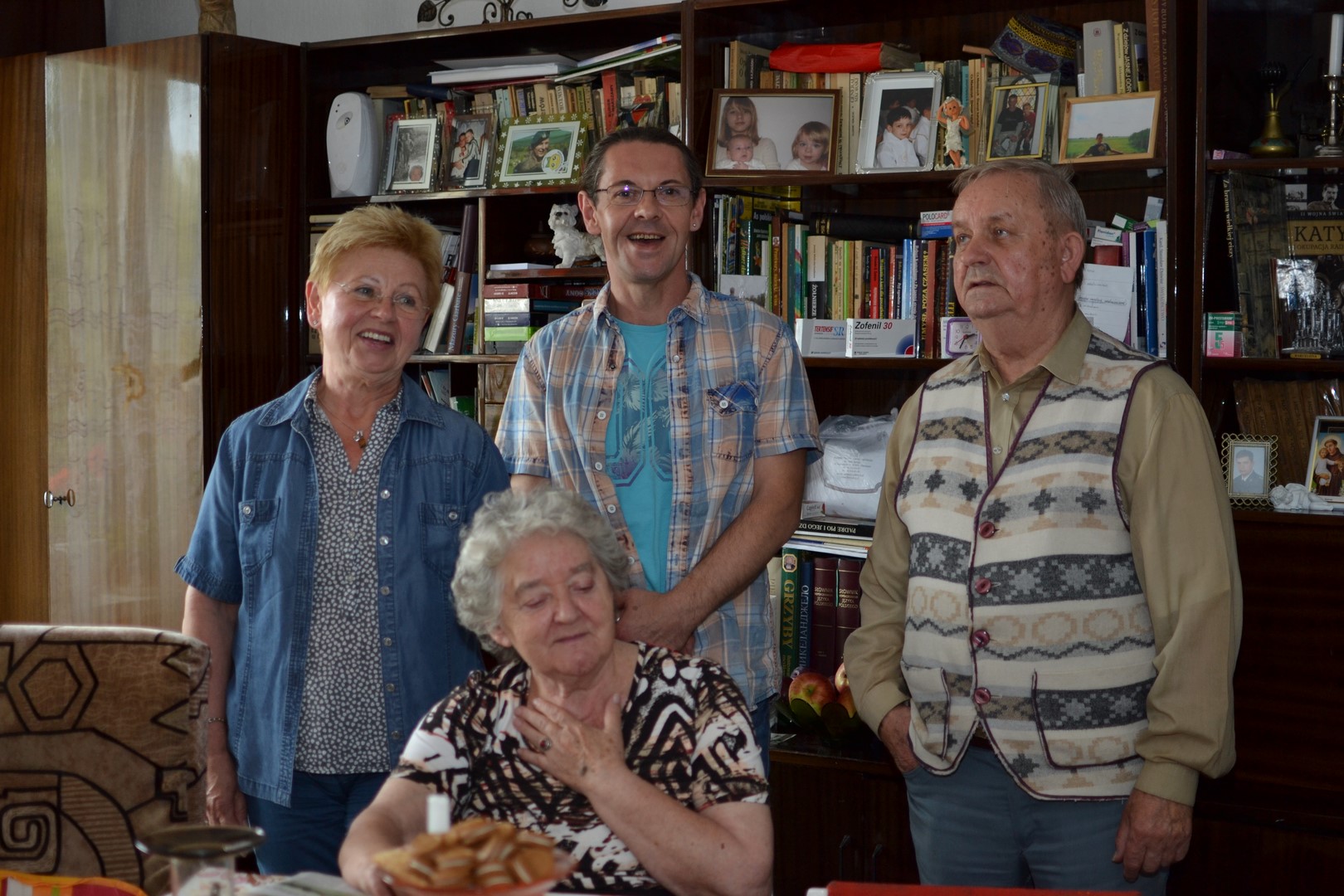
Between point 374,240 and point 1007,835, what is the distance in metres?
1.35

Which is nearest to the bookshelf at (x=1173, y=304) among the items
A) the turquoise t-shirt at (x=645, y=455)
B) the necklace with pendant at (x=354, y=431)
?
the turquoise t-shirt at (x=645, y=455)

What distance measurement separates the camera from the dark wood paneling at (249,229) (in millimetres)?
3539

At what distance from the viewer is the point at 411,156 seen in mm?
3643

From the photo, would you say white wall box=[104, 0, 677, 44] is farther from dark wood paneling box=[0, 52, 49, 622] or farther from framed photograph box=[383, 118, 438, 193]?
dark wood paneling box=[0, 52, 49, 622]

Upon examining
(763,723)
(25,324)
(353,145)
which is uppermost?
(353,145)

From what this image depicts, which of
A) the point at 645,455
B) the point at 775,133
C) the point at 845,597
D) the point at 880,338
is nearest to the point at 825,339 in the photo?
the point at 880,338

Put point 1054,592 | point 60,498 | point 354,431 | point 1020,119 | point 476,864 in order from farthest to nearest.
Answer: point 60,498 → point 1020,119 → point 354,431 → point 1054,592 → point 476,864

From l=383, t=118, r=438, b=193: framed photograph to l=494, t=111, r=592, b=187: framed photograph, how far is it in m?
0.22

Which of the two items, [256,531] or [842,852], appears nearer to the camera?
[256,531]

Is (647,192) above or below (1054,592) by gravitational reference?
above

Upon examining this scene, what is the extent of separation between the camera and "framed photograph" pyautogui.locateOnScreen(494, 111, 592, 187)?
11.1 ft

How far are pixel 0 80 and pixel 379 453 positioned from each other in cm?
250

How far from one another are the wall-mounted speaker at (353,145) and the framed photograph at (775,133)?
1.08m

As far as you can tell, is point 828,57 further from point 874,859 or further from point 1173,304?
point 874,859
